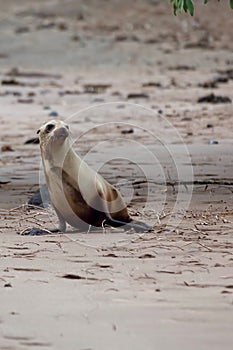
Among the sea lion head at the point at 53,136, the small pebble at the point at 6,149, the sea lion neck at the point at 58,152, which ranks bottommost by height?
the small pebble at the point at 6,149

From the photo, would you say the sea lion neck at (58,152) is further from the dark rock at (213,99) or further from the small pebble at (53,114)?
the dark rock at (213,99)

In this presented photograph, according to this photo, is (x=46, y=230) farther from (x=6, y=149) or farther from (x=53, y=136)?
(x=6, y=149)

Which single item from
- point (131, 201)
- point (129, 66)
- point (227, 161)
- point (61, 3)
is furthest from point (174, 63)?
point (131, 201)

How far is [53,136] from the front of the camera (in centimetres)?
699

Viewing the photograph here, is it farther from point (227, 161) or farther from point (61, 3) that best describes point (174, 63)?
point (227, 161)

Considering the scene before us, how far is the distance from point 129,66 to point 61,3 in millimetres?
8986

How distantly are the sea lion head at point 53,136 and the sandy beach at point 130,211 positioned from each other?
522 mm

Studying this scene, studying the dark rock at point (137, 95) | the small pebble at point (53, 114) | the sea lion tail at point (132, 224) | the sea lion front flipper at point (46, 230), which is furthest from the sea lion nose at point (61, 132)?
the dark rock at point (137, 95)

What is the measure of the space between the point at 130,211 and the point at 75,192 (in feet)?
2.59

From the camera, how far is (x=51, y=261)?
5883 mm

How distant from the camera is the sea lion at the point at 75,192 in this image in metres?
6.86

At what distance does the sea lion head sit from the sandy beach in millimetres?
522

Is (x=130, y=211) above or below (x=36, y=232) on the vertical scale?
below

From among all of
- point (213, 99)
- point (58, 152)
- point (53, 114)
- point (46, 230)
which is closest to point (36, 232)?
point (46, 230)
